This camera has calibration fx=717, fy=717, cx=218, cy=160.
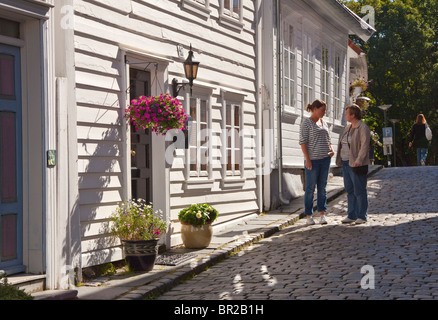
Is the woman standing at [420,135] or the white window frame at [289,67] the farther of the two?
the woman standing at [420,135]

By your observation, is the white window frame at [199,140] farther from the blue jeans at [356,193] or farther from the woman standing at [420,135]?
the woman standing at [420,135]

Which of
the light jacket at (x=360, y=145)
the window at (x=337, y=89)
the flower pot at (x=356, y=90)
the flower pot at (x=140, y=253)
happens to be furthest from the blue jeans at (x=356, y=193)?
the flower pot at (x=356, y=90)

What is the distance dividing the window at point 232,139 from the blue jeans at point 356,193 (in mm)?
1910

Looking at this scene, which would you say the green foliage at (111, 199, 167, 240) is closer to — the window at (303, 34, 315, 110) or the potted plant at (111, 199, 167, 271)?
the potted plant at (111, 199, 167, 271)

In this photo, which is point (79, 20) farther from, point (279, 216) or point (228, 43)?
point (279, 216)

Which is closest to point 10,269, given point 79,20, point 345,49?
point 79,20

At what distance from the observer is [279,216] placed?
13086mm

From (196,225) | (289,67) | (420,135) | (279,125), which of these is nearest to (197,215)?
(196,225)

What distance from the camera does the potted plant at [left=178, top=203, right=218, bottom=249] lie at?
31.7 ft

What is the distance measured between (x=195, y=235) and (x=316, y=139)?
118 inches

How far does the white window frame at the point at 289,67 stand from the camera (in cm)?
1580

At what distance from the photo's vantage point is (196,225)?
9672 millimetres

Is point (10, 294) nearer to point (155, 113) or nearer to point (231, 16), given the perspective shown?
point (155, 113)

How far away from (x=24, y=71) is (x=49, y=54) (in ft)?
0.97
